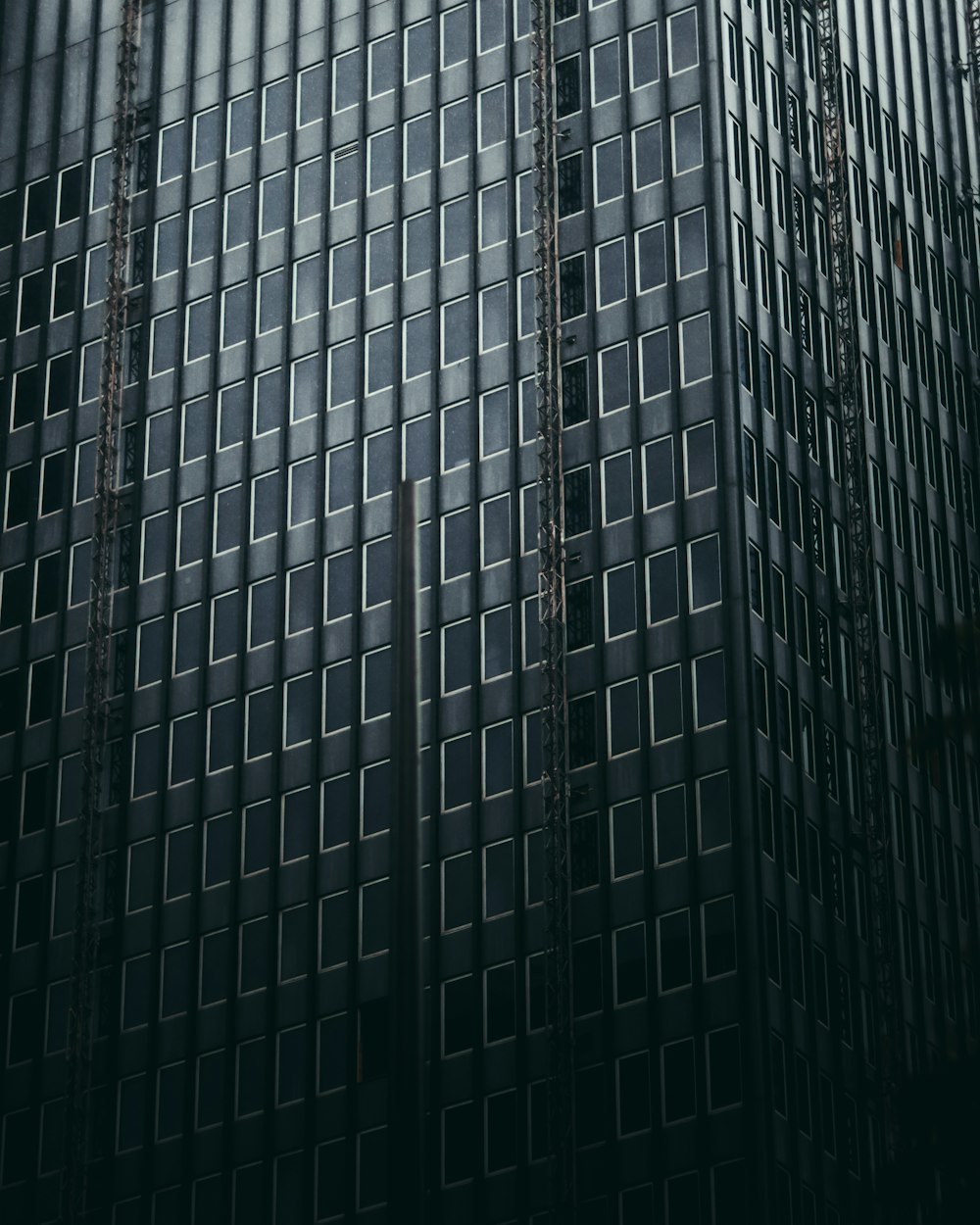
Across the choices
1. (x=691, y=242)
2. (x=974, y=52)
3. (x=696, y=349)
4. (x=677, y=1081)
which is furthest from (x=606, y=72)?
(x=677, y=1081)

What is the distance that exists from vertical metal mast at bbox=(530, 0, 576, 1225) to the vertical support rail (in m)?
51.2

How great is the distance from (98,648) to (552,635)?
18083 mm

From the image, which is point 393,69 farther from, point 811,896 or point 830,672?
point 811,896

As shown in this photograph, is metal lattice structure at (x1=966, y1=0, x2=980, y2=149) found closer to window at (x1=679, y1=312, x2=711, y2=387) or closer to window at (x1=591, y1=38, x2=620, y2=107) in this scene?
window at (x1=591, y1=38, x2=620, y2=107)

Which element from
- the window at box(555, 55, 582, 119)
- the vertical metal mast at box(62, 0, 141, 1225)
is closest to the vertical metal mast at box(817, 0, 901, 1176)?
the window at box(555, 55, 582, 119)

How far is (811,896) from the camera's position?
7662 centimetres

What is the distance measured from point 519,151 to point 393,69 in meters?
6.95

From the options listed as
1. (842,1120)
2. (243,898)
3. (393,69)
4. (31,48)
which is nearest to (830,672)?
(842,1120)

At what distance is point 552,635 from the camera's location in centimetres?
7919

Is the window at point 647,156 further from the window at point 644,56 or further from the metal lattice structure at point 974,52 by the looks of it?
the metal lattice structure at point 974,52

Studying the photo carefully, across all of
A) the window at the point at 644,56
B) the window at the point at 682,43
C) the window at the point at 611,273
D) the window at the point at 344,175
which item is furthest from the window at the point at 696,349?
the window at the point at 344,175

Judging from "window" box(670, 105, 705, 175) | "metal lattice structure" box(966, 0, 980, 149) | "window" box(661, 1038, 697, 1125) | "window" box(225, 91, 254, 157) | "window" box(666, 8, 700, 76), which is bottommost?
"window" box(661, 1038, 697, 1125)

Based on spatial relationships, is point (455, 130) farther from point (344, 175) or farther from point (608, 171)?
point (608, 171)

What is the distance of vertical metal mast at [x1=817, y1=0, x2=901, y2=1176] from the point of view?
7850cm
